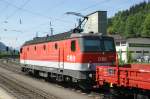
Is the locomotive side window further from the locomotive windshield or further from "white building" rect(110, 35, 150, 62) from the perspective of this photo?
"white building" rect(110, 35, 150, 62)

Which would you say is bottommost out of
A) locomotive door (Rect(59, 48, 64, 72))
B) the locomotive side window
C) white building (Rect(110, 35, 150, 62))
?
locomotive door (Rect(59, 48, 64, 72))

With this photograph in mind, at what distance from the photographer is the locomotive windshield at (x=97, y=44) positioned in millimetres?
22594

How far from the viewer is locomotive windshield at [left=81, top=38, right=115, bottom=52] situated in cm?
2259

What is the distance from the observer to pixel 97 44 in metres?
23.1

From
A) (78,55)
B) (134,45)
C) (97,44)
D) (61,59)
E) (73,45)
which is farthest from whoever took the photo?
(134,45)

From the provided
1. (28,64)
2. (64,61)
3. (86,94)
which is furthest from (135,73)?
(28,64)

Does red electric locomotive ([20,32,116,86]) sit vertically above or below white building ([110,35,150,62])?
below

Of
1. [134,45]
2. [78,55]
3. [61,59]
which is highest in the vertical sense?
[134,45]

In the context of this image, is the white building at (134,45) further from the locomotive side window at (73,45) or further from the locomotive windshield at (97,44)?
the locomotive side window at (73,45)

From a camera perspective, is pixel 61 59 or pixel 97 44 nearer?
pixel 97 44

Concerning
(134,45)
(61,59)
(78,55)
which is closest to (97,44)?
(78,55)

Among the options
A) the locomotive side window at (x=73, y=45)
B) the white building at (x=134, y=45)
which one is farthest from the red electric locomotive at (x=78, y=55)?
the white building at (x=134, y=45)

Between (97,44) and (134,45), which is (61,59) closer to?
(97,44)

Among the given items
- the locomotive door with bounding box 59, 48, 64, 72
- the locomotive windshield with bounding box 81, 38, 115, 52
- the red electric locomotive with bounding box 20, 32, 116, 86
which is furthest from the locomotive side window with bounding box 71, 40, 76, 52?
the locomotive door with bounding box 59, 48, 64, 72
